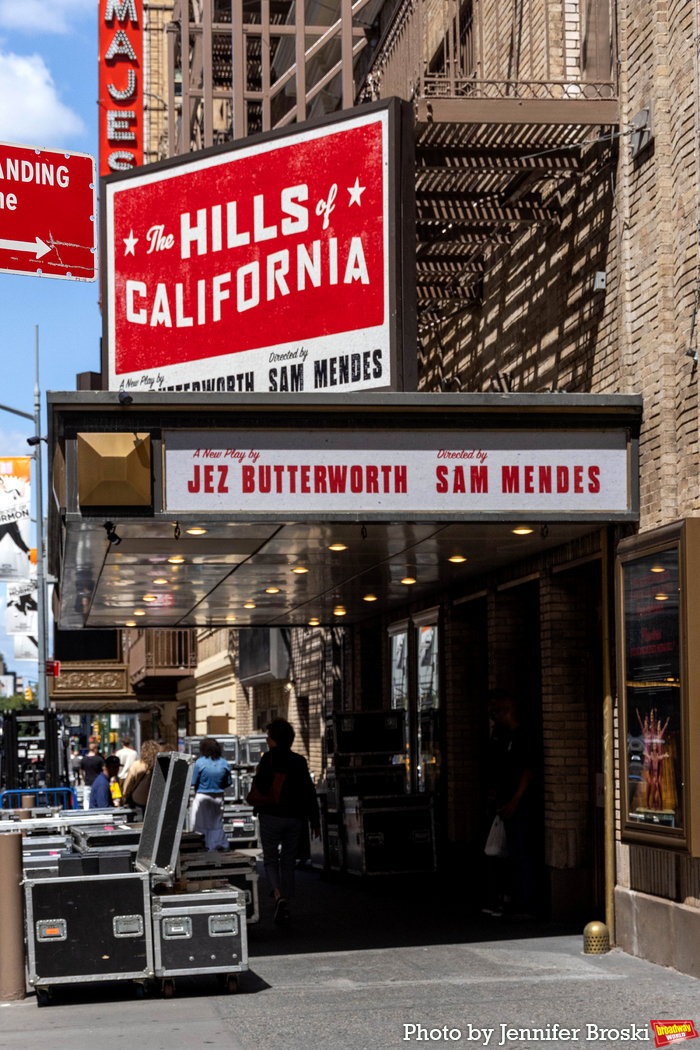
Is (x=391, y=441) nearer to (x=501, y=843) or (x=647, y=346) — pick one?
(x=647, y=346)

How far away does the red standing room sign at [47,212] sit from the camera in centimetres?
1134

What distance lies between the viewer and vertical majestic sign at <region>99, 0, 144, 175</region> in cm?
2631

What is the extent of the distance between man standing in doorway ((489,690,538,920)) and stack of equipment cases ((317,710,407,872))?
4.17m

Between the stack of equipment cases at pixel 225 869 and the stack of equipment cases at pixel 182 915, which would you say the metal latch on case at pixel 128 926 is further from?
the stack of equipment cases at pixel 225 869

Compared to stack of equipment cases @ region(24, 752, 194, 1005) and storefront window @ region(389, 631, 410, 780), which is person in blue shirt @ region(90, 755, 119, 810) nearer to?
storefront window @ region(389, 631, 410, 780)

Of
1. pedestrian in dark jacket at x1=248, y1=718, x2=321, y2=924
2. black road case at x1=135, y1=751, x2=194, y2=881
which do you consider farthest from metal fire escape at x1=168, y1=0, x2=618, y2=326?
black road case at x1=135, y1=751, x2=194, y2=881

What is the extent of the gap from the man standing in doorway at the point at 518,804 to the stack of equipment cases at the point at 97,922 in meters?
→ 4.18

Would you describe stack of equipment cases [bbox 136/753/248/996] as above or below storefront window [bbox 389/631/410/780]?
below

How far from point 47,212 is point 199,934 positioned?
231 inches

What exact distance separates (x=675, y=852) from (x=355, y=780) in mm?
7921

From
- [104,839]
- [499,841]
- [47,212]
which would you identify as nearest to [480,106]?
[47,212]

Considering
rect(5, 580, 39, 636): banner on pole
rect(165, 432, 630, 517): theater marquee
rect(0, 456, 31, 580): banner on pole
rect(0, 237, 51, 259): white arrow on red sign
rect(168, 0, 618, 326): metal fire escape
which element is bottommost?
rect(5, 580, 39, 636): banner on pole

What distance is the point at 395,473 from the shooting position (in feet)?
34.6

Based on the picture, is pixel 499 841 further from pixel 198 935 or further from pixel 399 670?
pixel 399 670
